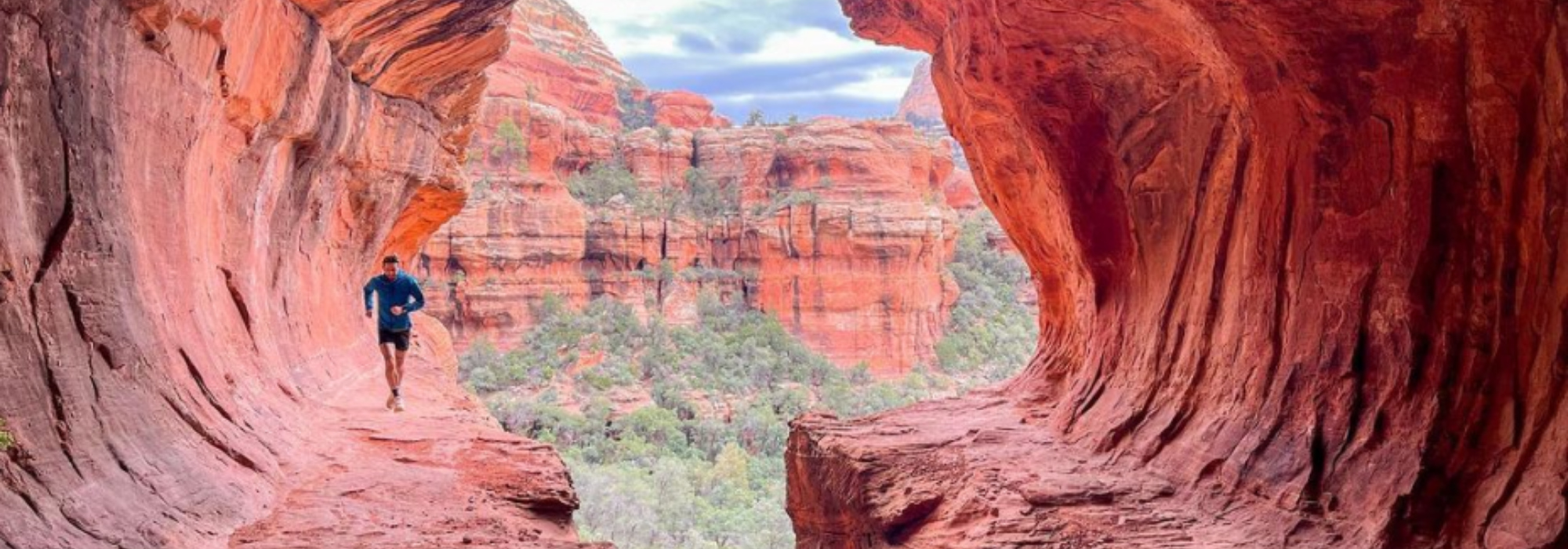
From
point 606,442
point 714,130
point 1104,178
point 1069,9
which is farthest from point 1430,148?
point 714,130

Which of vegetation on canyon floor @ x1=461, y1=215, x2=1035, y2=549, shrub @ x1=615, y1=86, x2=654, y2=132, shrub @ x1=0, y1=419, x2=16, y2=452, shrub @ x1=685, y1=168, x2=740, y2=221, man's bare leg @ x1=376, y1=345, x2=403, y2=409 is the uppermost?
shrub @ x1=615, y1=86, x2=654, y2=132

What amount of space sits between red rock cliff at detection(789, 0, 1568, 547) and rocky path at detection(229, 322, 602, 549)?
2383mm

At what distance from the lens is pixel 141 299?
5.03 metres

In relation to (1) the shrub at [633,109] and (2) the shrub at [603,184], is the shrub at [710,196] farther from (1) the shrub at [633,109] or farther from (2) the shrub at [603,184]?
(1) the shrub at [633,109]

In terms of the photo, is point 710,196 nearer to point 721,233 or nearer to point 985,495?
point 721,233

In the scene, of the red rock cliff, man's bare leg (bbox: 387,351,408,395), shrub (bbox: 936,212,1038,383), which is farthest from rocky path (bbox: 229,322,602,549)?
shrub (bbox: 936,212,1038,383)

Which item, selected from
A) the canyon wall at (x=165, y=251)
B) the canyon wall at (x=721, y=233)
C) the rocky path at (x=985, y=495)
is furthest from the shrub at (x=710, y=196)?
the rocky path at (x=985, y=495)

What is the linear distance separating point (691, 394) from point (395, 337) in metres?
25.5

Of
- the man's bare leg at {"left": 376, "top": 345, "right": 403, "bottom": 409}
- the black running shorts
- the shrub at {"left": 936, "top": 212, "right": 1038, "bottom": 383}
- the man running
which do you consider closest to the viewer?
the man running

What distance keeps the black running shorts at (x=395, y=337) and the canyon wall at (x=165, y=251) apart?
2.63 feet

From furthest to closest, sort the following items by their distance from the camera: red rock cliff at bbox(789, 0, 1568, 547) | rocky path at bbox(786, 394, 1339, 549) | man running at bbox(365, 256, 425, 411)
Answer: man running at bbox(365, 256, 425, 411) → rocky path at bbox(786, 394, 1339, 549) → red rock cliff at bbox(789, 0, 1568, 547)

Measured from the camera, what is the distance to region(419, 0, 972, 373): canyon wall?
35.6 metres

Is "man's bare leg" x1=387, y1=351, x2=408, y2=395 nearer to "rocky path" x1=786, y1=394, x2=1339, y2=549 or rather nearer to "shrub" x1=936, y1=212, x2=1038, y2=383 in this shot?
"rocky path" x1=786, y1=394, x2=1339, y2=549

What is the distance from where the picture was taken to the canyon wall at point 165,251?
12.6ft
